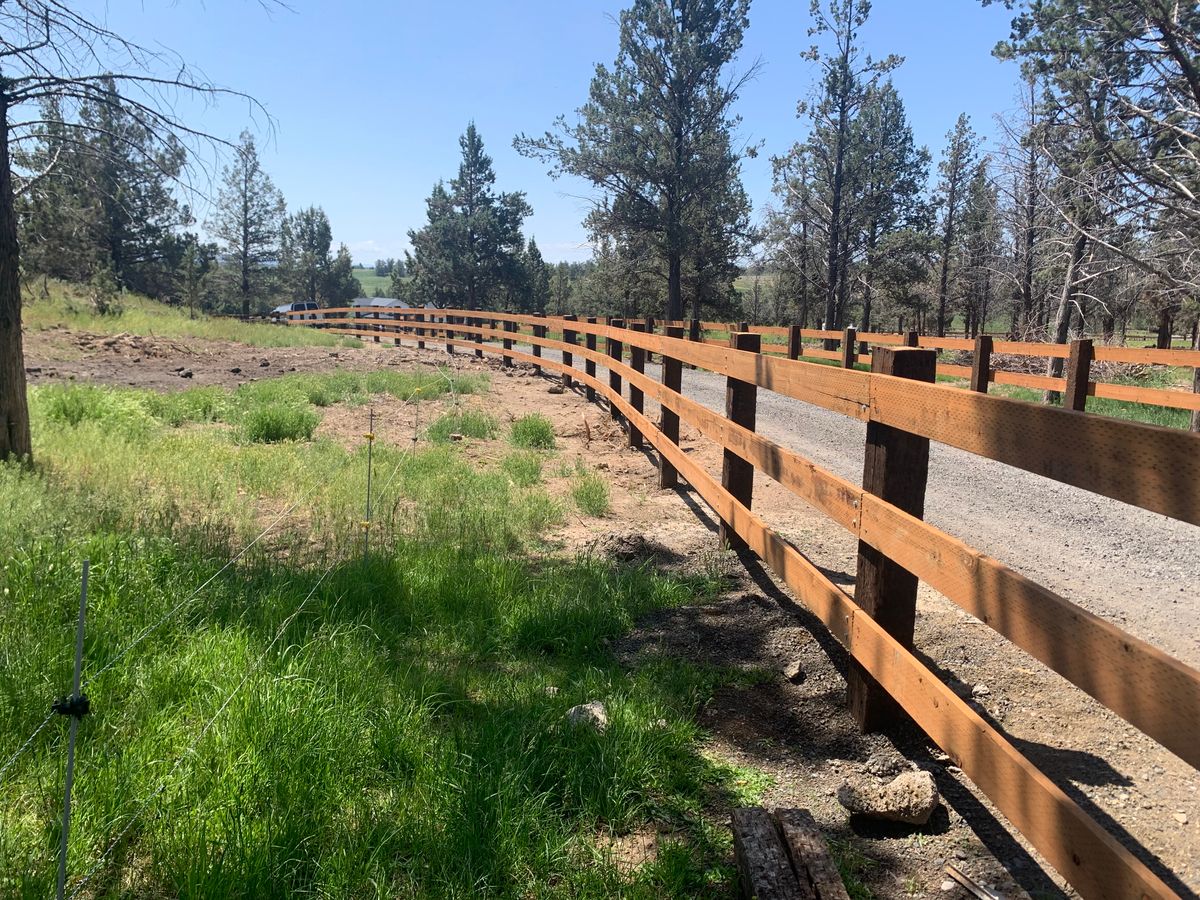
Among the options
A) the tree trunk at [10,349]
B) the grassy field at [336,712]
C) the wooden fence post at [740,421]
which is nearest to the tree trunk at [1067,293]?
the wooden fence post at [740,421]

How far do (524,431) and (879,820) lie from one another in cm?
724

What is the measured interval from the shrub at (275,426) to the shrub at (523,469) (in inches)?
108

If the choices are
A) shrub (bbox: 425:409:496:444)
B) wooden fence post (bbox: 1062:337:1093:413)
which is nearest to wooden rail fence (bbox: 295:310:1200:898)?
shrub (bbox: 425:409:496:444)

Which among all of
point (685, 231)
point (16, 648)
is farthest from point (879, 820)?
point (685, 231)

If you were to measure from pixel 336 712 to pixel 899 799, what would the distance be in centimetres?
197

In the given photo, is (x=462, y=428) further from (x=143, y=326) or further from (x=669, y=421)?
(x=143, y=326)

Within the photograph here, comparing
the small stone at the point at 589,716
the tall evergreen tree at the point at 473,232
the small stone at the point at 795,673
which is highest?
the tall evergreen tree at the point at 473,232

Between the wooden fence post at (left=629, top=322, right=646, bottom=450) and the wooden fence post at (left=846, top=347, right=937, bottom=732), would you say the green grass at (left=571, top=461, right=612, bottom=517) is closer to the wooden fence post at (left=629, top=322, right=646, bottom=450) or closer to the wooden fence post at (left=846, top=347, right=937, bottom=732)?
the wooden fence post at (left=629, top=322, right=646, bottom=450)

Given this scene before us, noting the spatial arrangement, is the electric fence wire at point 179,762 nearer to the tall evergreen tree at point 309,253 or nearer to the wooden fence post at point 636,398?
the wooden fence post at point 636,398

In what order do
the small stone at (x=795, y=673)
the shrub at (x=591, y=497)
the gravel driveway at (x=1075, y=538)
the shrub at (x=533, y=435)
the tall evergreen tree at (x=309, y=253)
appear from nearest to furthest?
1. the small stone at (x=795, y=673)
2. the gravel driveway at (x=1075, y=538)
3. the shrub at (x=591, y=497)
4. the shrub at (x=533, y=435)
5. the tall evergreen tree at (x=309, y=253)

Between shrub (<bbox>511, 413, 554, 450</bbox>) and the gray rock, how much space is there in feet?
22.2

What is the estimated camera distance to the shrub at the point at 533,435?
9.25 meters

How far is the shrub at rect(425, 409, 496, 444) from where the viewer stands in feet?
31.1

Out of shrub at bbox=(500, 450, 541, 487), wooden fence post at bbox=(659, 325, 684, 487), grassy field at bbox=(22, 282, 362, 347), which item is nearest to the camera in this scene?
wooden fence post at bbox=(659, 325, 684, 487)
